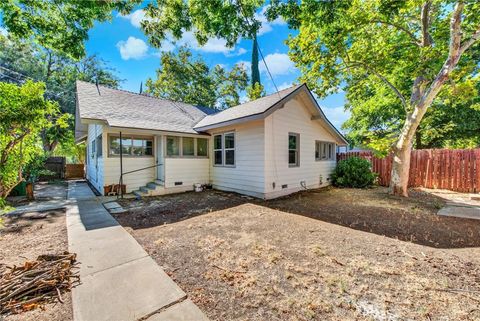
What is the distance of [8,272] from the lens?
112 inches

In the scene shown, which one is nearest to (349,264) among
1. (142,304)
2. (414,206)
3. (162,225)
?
(142,304)

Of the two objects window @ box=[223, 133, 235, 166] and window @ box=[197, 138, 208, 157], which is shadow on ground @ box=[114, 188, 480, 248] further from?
window @ box=[197, 138, 208, 157]

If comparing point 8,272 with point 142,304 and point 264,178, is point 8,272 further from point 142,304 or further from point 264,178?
point 264,178

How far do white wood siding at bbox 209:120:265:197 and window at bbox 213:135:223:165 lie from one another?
0.40 m

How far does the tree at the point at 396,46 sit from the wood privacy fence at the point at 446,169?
2751 mm

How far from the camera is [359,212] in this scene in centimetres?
596

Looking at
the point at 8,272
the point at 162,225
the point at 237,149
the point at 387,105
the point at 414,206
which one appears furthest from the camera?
the point at 387,105

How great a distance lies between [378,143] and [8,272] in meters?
10.5

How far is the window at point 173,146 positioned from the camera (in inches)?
359

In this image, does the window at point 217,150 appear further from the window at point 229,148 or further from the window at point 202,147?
the window at point 202,147

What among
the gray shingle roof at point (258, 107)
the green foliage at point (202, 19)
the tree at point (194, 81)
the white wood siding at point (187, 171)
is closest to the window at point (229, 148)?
the gray shingle roof at point (258, 107)

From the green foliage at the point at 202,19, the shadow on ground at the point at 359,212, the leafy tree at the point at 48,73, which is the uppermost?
the leafy tree at the point at 48,73

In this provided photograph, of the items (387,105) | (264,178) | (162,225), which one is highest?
(387,105)

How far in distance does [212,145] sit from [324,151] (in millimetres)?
6305
